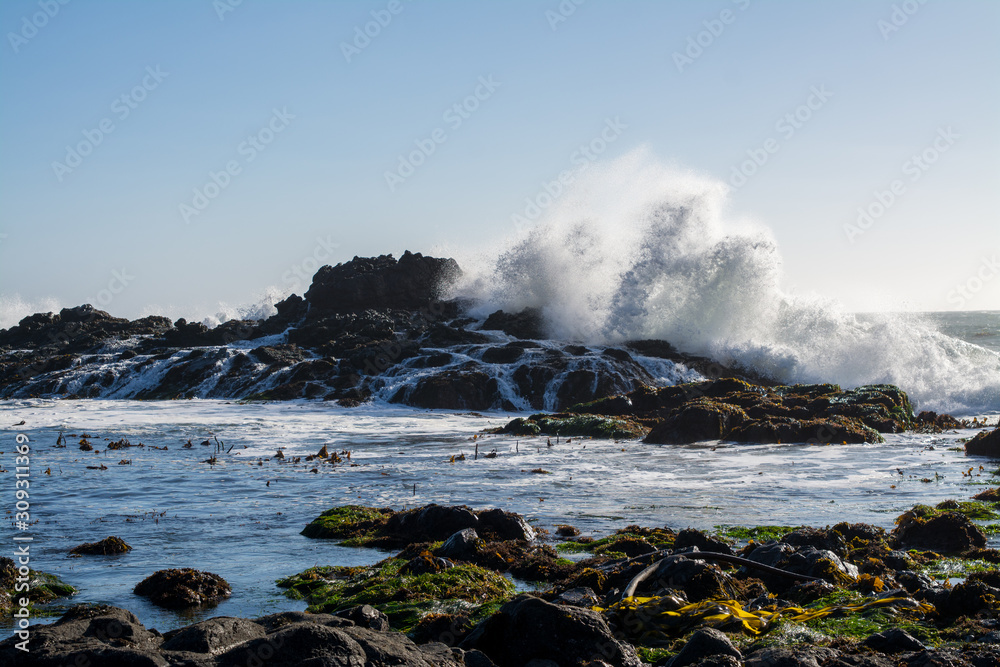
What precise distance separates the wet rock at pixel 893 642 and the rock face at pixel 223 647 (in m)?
2.84

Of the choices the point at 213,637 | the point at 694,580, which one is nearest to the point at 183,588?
the point at 213,637

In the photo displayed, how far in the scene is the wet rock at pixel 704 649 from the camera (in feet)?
16.2

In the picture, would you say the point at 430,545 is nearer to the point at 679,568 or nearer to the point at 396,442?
the point at 679,568

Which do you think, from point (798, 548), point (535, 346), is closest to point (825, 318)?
point (535, 346)

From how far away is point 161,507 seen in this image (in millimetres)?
12531


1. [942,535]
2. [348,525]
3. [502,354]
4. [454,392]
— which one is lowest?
[348,525]

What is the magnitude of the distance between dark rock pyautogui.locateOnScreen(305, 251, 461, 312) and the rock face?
5008 cm

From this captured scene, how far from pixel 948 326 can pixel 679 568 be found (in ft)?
300

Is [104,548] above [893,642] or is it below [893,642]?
below

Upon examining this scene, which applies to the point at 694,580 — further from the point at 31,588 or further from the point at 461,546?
the point at 31,588

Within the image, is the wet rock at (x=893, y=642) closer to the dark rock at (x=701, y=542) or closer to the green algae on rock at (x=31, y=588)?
the dark rock at (x=701, y=542)

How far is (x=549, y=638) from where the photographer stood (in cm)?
532

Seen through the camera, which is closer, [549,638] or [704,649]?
[704,649]

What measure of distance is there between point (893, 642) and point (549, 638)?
7.71 ft
